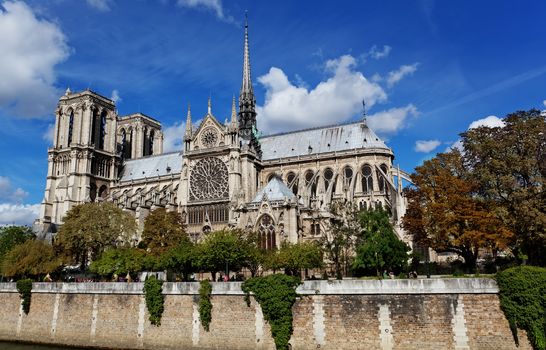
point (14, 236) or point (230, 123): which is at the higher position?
point (230, 123)

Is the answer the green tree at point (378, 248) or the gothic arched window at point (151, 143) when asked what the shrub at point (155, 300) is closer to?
the green tree at point (378, 248)

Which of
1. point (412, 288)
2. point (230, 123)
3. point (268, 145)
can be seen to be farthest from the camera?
point (268, 145)

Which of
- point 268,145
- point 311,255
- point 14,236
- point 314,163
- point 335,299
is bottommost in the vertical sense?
point 335,299

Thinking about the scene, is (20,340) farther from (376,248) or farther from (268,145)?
(268,145)

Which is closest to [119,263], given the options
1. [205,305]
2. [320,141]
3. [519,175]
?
[205,305]

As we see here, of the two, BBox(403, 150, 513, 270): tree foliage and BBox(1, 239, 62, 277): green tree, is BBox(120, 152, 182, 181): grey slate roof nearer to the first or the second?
BBox(1, 239, 62, 277): green tree

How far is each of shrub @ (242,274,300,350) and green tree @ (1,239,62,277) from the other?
23.7m

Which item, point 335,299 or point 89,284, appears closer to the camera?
point 335,299

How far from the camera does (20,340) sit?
112 ft

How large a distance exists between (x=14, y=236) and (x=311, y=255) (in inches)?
1430

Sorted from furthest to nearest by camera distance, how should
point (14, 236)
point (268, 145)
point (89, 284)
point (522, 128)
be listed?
point (268, 145)
point (14, 236)
point (89, 284)
point (522, 128)

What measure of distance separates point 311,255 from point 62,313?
17.8 m

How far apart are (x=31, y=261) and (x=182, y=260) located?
14486 millimetres

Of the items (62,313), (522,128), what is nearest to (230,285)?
(62,313)
